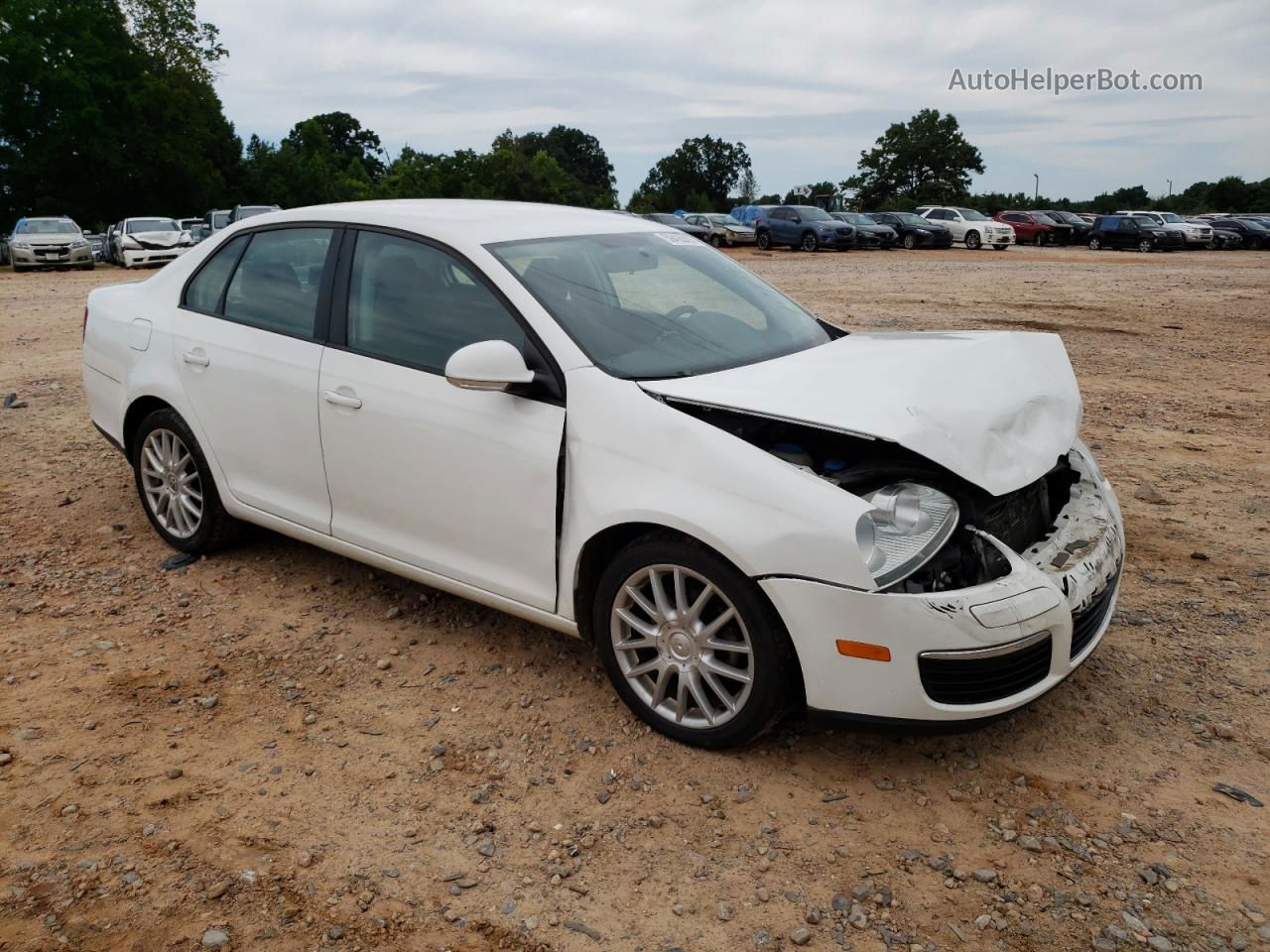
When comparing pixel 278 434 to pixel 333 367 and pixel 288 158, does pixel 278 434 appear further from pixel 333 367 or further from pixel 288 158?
pixel 288 158

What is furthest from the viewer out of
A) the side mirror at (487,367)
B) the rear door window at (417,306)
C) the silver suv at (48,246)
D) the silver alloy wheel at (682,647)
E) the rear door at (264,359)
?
the silver suv at (48,246)

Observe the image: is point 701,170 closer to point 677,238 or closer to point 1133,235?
point 1133,235

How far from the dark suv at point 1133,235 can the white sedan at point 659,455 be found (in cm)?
3836

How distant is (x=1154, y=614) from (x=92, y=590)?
15.2ft

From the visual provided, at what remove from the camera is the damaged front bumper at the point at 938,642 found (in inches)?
118

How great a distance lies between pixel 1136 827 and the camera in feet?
10.0

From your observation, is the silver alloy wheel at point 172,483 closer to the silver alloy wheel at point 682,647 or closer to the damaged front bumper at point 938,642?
the silver alloy wheel at point 682,647

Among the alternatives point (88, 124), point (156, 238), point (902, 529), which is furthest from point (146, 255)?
point (902, 529)

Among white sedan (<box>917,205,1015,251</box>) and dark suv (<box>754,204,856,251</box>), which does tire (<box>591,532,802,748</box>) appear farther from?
white sedan (<box>917,205,1015,251</box>)

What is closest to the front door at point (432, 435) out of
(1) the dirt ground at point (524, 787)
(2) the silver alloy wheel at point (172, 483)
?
(1) the dirt ground at point (524, 787)

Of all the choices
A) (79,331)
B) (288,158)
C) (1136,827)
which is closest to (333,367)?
(1136,827)

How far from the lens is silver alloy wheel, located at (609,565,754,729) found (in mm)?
3281

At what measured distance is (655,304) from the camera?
13.3ft

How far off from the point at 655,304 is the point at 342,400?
125 cm
